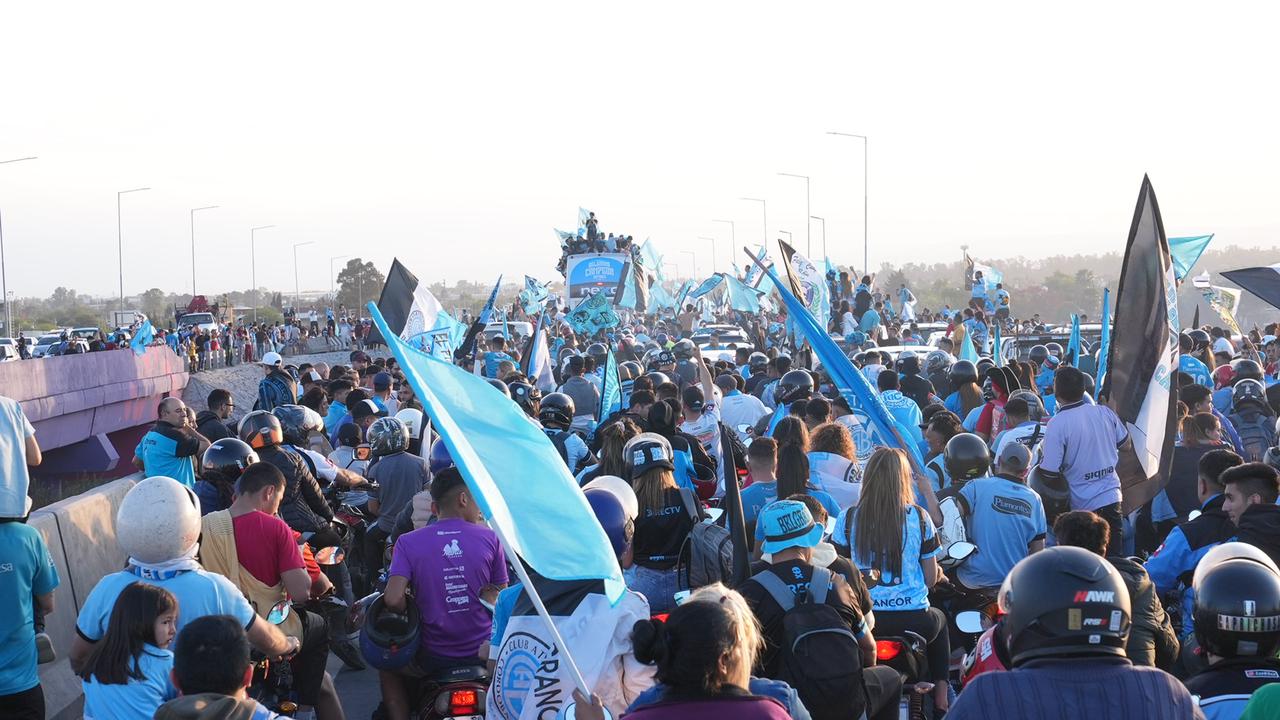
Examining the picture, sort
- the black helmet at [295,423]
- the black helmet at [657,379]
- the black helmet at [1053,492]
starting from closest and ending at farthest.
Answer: the black helmet at [1053,492]
the black helmet at [295,423]
the black helmet at [657,379]

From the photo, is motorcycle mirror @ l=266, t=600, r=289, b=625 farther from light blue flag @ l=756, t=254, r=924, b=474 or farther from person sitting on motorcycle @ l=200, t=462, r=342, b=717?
light blue flag @ l=756, t=254, r=924, b=474

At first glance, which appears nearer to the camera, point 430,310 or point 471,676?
point 471,676

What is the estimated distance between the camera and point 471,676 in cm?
567

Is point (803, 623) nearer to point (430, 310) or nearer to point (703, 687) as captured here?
point (703, 687)

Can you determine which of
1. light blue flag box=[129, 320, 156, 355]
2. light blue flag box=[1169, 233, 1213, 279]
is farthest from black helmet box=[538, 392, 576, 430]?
light blue flag box=[129, 320, 156, 355]

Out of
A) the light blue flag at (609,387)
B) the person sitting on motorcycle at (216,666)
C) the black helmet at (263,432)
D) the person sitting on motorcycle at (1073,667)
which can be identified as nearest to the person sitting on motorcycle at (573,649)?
the person sitting on motorcycle at (216,666)

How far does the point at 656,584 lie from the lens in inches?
260

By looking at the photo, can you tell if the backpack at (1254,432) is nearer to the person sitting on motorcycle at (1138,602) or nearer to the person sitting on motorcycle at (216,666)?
the person sitting on motorcycle at (1138,602)

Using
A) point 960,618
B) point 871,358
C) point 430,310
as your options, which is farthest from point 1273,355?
point 960,618

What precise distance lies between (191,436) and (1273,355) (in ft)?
52.6

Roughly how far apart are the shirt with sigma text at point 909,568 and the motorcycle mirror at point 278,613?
8.84 ft

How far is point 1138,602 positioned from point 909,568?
1.16m

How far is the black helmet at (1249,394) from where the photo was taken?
11.4m

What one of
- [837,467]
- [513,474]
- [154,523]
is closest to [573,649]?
[513,474]
